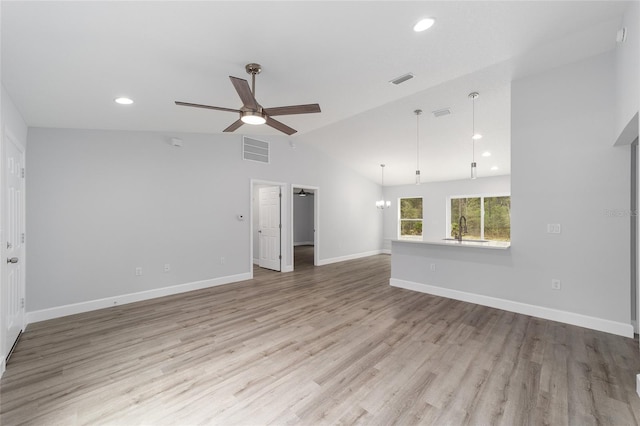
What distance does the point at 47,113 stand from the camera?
3.12 meters

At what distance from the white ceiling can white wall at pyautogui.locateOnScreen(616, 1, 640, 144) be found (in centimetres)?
19

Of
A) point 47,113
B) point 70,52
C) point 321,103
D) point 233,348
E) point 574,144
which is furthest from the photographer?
point 321,103

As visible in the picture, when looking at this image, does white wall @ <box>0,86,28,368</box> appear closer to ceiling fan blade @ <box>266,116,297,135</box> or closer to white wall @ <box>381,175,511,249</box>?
ceiling fan blade @ <box>266,116,297,135</box>

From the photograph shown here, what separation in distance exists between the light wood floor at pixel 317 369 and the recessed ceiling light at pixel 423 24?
9.26 feet

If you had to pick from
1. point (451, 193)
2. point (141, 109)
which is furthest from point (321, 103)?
point (451, 193)

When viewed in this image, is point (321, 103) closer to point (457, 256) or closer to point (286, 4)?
point (286, 4)

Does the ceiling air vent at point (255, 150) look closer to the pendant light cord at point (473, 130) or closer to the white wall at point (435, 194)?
the pendant light cord at point (473, 130)

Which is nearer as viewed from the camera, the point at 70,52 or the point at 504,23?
the point at 70,52

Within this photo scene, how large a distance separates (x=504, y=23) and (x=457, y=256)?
3.10 meters

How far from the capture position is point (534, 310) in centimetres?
360

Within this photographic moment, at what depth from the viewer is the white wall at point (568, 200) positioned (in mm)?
3133

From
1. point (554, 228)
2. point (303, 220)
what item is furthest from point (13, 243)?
point (303, 220)

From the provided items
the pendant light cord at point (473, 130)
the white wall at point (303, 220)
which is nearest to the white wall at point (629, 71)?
the pendant light cord at point (473, 130)

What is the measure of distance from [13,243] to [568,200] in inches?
251
